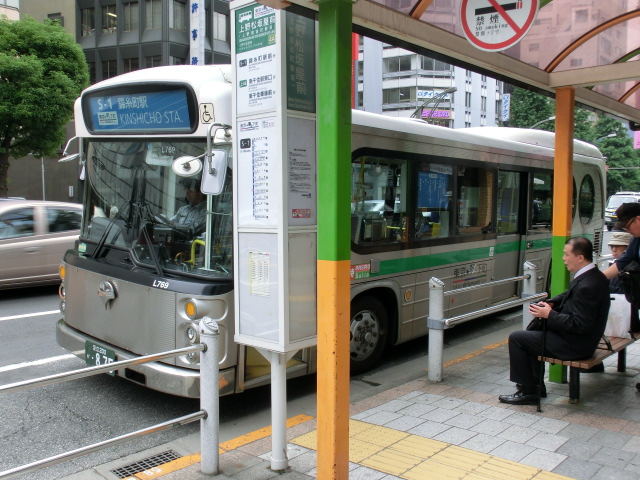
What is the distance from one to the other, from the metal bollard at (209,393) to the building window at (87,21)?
1314 inches

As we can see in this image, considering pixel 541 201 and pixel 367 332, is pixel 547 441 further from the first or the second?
pixel 541 201

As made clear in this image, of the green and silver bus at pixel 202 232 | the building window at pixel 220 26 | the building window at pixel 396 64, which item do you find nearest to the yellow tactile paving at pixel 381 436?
the green and silver bus at pixel 202 232

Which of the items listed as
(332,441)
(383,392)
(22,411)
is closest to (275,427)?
(332,441)

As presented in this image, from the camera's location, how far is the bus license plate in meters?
4.87

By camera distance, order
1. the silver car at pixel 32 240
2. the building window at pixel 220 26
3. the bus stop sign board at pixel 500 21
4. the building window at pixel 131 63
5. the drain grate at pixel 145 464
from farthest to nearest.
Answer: the building window at pixel 220 26 < the building window at pixel 131 63 < the silver car at pixel 32 240 < the drain grate at pixel 145 464 < the bus stop sign board at pixel 500 21

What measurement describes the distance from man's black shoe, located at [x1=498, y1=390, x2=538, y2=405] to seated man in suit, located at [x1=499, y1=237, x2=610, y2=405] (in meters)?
0.04

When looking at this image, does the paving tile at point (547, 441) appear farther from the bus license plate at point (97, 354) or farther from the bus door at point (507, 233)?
the bus door at point (507, 233)

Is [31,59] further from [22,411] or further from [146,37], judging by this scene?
[22,411]

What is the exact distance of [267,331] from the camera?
367 cm

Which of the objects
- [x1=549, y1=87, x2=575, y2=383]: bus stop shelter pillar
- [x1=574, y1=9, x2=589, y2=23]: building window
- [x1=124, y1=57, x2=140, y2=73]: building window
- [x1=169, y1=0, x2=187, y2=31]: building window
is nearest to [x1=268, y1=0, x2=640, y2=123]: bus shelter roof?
[x1=574, y1=9, x2=589, y2=23]: building window

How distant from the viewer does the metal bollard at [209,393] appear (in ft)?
11.7

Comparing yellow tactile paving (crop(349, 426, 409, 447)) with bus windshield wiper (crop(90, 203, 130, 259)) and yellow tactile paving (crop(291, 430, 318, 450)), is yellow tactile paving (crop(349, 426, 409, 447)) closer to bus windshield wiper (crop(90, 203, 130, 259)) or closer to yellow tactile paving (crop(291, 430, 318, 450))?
yellow tactile paving (crop(291, 430, 318, 450))

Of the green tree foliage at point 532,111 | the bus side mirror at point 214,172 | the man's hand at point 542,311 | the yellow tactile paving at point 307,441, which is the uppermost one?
the green tree foliage at point 532,111

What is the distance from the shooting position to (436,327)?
558cm
